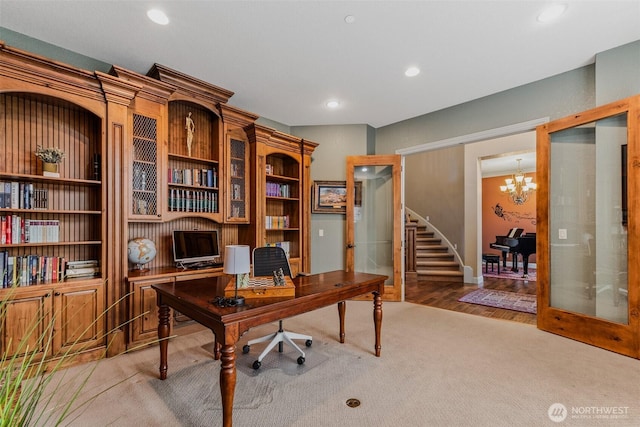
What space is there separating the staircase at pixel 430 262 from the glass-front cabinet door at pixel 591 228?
9.61ft

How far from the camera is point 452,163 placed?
7.49 m

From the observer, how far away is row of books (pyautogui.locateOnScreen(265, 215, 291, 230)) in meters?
4.59

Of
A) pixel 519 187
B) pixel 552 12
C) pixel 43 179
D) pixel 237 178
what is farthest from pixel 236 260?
pixel 519 187

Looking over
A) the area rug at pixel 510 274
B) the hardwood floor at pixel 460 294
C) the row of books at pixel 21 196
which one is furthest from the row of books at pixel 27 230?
the area rug at pixel 510 274

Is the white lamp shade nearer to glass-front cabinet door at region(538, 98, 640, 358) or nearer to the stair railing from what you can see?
glass-front cabinet door at region(538, 98, 640, 358)

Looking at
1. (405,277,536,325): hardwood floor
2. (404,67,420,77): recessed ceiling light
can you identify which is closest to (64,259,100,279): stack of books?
(404,67,420,77): recessed ceiling light

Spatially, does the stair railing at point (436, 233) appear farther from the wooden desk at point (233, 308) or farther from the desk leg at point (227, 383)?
the desk leg at point (227, 383)

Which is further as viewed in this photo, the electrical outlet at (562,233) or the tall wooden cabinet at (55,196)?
the electrical outlet at (562,233)

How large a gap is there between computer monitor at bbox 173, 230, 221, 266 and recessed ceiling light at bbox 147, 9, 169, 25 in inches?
79.8

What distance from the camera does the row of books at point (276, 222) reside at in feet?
15.1

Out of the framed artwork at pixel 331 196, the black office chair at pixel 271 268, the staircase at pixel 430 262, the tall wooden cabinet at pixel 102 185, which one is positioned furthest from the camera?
the staircase at pixel 430 262

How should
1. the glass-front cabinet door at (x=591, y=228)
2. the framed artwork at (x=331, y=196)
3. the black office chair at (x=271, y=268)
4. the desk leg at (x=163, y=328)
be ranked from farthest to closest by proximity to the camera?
1. the framed artwork at (x=331, y=196)
2. the glass-front cabinet door at (x=591, y=228)
3. the black office chair at (x=271, y=268)
4. the desk leg at (x=163, y=328)

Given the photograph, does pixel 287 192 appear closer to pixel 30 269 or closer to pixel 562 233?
pixel 30 269

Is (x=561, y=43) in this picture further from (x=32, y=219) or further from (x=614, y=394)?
(x=32, y=219)
